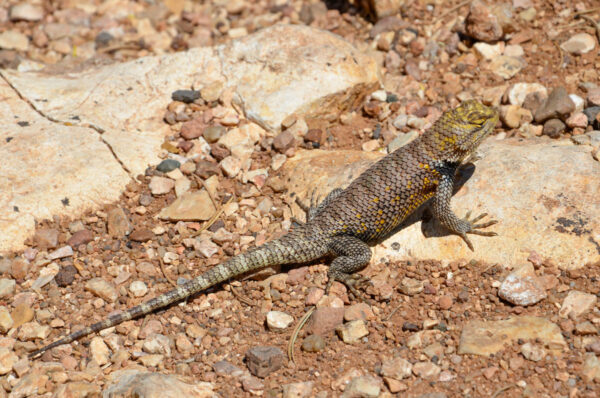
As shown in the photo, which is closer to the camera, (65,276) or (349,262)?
(349,262)

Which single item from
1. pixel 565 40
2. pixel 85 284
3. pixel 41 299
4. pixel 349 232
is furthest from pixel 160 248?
pixel 565 40

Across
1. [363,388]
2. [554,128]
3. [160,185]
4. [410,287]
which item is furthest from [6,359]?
[554,128]

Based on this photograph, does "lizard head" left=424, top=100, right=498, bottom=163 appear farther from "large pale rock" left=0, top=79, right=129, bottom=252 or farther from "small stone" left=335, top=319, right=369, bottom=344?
"large pale rock" left=0, top=79, right=129, bottom=252

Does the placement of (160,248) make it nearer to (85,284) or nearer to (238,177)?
(85,284)

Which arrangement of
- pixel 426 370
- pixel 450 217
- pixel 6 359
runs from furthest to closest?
1. pixel 450 217
2. pixel 6 359
3. pixel 426 370

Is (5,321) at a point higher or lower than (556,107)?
lower

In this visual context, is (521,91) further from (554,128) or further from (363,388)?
(363,388)

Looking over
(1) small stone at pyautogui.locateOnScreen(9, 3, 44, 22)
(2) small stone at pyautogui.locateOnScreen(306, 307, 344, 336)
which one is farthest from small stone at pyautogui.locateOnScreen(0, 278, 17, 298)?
(1) small stone at pyautogui.locateOnScreen(9, 3, 44, 22)

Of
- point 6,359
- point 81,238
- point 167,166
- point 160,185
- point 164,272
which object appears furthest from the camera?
point 167,166
